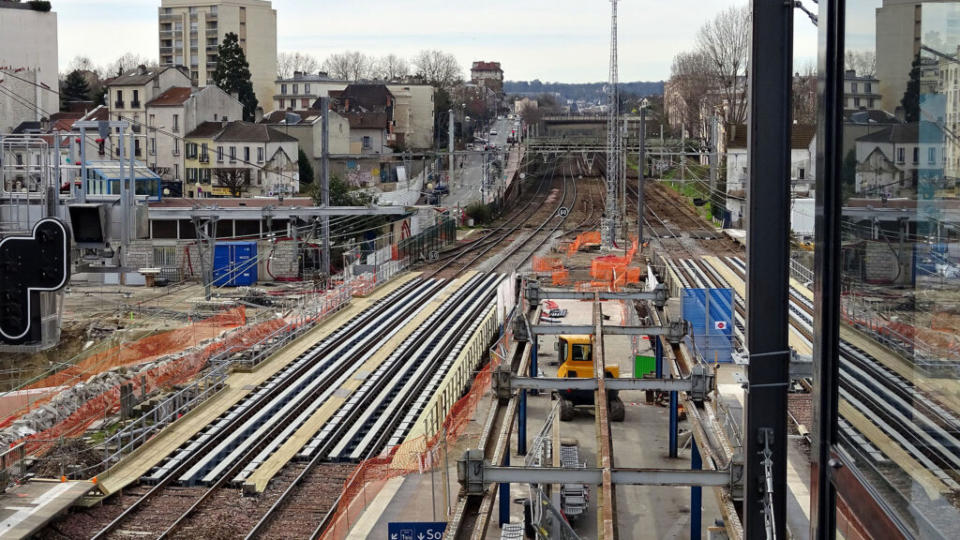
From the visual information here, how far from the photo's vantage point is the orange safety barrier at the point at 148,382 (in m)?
15.2

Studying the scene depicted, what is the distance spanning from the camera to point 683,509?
11539 millimetres

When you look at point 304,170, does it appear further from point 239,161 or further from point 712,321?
point 712,321

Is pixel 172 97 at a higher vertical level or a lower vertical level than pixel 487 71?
lower

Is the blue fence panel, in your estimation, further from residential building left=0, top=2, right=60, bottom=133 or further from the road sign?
residential building left=0, top=2, right=60, bottom=133

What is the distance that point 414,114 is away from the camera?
7562 cm

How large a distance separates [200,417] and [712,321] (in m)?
8.14

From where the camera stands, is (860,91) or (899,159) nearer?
(899,159)

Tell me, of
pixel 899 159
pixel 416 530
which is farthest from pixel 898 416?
pixel 416 530

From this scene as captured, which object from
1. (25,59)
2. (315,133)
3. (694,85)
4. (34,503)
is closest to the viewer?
(34,503)

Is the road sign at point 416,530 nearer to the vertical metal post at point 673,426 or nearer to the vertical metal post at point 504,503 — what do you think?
the vertical metal post at point 504,503

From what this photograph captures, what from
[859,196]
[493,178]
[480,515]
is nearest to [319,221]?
[493,178]

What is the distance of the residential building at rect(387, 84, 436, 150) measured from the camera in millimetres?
75000

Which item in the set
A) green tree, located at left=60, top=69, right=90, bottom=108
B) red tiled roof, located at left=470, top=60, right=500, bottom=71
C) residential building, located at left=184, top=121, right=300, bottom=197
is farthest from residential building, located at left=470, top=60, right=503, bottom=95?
residential building, located at left=184, top=121, right=300, bottom=197

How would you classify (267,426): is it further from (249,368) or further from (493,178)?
(493,178)
